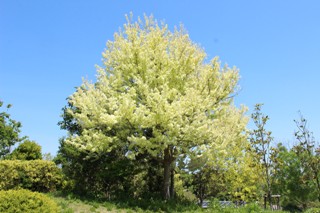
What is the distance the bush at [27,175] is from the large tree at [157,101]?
6.07 feet

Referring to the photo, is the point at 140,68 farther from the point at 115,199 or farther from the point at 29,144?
the point at 29,144

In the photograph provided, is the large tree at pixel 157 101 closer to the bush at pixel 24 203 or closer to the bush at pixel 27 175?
the bush at pixel 27 175

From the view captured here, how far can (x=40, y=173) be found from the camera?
44.2ft

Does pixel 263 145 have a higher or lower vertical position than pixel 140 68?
lower

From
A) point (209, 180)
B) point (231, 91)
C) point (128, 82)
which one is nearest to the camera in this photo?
point (128, 82)

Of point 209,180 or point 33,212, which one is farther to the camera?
point 209,180

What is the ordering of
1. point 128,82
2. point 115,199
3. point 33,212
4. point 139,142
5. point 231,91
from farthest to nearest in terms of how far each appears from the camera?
1. point 231,91
2. point 128,82
3. point 115,199
4. point 139,142
5. point 33,212

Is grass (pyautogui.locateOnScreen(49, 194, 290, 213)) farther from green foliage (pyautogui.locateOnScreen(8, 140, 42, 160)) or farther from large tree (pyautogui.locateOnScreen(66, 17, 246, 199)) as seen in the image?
green foliage (pyautogui.locateOnScreen(8, 140, 42, 160))

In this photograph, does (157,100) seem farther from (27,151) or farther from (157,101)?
(27,151)

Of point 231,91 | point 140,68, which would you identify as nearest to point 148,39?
point 140,68

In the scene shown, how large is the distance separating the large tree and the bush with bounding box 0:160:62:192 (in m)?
1.85

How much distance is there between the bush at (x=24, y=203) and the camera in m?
7.69

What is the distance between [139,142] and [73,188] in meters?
4.50

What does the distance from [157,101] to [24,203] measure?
628 centimetres
